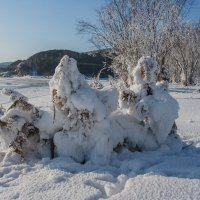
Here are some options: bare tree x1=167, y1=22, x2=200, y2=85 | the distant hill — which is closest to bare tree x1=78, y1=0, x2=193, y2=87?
bare tree x1=167, y1=22, x2=200, y2=85

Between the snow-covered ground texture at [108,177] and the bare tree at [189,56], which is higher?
the bare tree at [189,56]

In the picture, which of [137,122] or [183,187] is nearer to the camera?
[183,187]

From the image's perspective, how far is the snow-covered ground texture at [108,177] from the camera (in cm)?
372

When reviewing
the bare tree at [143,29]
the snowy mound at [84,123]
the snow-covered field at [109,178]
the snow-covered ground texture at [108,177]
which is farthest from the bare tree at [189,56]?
the snow-covered field at [109,178]

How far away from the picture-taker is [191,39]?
3161 cm

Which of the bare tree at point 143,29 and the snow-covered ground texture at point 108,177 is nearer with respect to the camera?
the snow-covered ground texture at point 108,177

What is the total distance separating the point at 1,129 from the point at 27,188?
1.18m

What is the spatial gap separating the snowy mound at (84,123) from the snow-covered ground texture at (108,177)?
0.09 metres

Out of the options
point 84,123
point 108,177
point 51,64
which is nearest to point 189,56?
point 84,123

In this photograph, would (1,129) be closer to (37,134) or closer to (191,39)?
(37,134)

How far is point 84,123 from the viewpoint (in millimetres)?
4844

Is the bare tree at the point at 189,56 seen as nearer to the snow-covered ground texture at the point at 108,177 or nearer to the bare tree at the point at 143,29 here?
the bare tree at the point at 143,29

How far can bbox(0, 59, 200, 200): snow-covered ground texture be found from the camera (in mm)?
3717

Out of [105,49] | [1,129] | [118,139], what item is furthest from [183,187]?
[105,49]
